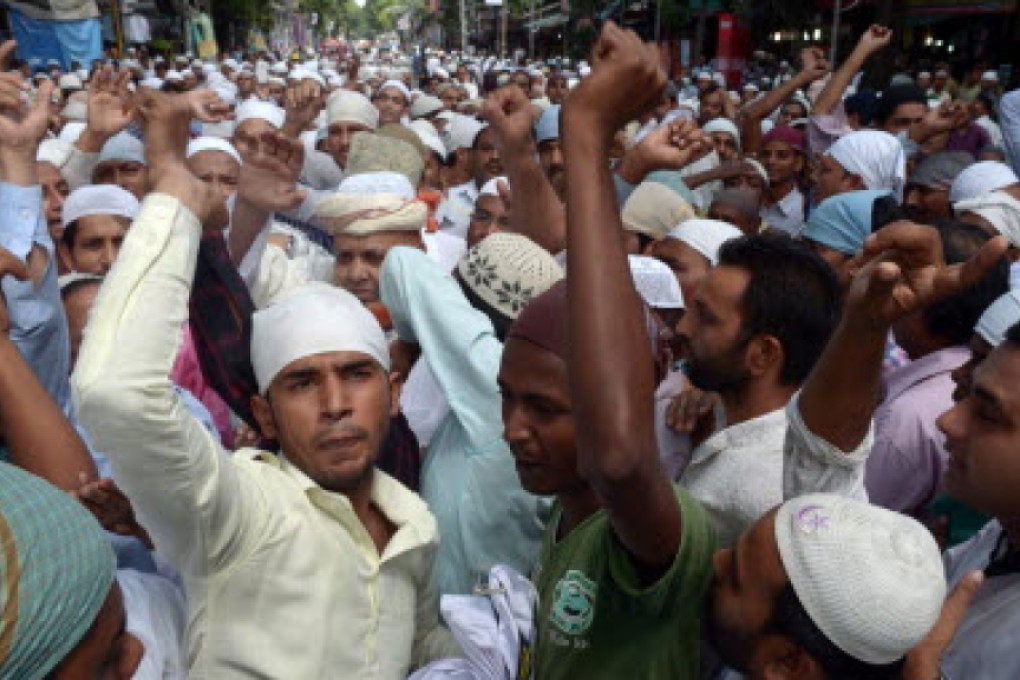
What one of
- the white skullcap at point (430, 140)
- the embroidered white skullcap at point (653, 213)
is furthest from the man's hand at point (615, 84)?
the white skullcap at point (430, 140)

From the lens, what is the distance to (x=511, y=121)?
2.87 metres

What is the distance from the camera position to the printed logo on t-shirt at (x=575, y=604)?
149cm

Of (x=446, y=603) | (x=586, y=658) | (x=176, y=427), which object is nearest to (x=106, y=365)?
(x=176, y=427)

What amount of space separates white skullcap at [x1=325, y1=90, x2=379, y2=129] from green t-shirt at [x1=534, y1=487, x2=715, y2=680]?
5785 mm

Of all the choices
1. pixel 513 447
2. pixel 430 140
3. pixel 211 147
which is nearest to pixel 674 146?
pixel 513 447

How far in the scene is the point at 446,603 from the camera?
161 centimetres

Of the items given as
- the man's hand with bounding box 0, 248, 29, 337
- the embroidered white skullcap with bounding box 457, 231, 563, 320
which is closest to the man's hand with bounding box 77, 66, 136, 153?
the man's hand with bounding box 0, 248, 29, 337

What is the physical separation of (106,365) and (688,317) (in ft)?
4.41

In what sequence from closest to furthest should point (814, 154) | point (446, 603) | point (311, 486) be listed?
point (446, 603), point (311, 486), point (814, 154)

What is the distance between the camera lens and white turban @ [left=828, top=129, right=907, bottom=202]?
16.2ft

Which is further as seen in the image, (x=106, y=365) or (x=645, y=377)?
(x=106, y=365)

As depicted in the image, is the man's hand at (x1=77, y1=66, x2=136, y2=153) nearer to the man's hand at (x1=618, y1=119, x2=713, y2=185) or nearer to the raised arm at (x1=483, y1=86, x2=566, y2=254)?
the raised arm at (x1=483, y1=86, x2=566, y2=254)

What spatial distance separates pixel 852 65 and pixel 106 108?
4670mm

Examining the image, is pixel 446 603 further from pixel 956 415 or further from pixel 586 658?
pixel 956 415
